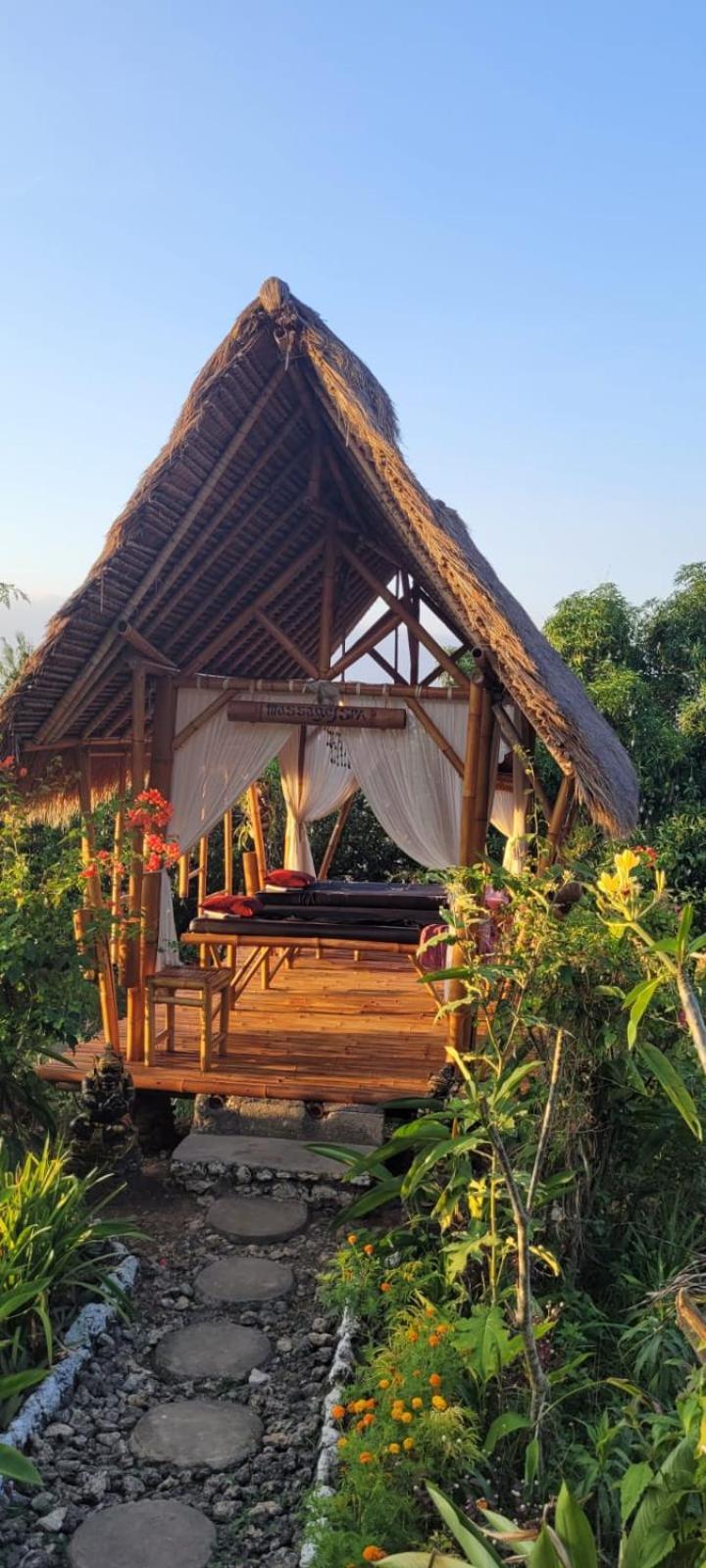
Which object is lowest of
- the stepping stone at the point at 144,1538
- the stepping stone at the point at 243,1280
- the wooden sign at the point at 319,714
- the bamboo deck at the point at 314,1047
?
the stepping stone at the point at 243,1280

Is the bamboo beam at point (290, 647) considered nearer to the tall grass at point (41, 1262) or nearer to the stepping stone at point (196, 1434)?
the tall grass at point (41, 1262)

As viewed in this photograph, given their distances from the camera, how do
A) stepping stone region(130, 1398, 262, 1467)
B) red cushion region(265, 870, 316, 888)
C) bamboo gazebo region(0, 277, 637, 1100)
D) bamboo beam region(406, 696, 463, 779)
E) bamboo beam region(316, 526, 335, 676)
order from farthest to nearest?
red cushion region(265, 870, 316, 888), bamboo beam region(316, 526, 335, 676), bamboo beam region(406, 696, 463, 779), bamboo gazebo region(0, 277, 637, 1100), stepping stone region(130, 1398, 262, 1467)

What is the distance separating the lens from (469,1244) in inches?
93.6

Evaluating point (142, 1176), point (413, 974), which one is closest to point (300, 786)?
point (413, 974)

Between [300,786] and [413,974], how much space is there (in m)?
1.71

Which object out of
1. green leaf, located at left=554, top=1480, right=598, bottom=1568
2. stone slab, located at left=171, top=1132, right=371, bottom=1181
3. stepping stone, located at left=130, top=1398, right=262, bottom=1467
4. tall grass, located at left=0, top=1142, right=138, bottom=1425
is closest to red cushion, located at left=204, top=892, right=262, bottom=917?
stone slab, located at left=171, top=1132, right=371, bottom=1181

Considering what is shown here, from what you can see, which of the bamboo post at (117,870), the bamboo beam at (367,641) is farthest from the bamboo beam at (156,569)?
the bamboo beam at (367,641)

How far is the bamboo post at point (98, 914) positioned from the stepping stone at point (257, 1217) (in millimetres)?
941

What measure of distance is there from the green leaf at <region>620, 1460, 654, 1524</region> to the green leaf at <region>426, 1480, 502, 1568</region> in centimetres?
24

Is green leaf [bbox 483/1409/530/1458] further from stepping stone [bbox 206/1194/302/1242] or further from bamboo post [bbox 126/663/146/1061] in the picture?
bamboo post [bbox 126/663/146/1061]

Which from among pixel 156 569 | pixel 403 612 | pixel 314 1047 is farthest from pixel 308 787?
pixel 156 569

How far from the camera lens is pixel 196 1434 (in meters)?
2.45

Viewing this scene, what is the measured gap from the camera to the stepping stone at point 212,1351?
273cm

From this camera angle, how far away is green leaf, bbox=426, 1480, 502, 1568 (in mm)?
1603
